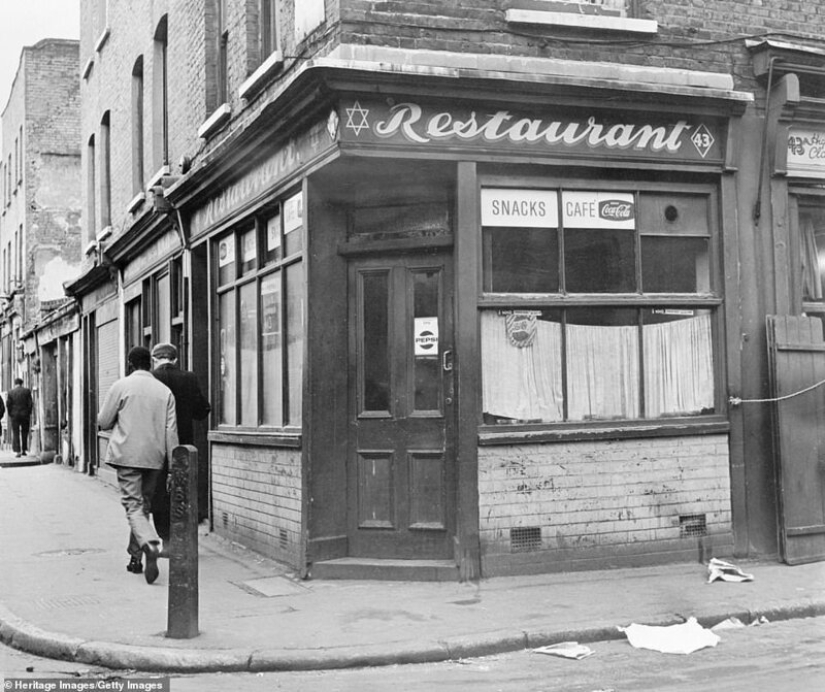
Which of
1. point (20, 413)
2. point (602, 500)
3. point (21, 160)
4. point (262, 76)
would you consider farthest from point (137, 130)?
point (21, 160)

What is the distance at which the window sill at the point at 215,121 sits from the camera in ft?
37.9

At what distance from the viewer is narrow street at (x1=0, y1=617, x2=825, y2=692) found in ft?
18.7

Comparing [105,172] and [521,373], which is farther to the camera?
[105,172]

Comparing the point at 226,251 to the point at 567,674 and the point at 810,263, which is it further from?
the point at 567,674

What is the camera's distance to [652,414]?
9258mm

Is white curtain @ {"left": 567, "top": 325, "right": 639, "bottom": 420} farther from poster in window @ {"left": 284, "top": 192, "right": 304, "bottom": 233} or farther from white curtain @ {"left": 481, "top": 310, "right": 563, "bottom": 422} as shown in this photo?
poster in window @ {"left": 284, "top": 192, "right": 304, "bottom": 233}

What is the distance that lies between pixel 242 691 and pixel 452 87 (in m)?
5.00

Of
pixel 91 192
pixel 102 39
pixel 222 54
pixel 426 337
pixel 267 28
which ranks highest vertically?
pixel 102 39

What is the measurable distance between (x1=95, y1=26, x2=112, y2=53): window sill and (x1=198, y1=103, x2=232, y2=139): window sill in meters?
7.59

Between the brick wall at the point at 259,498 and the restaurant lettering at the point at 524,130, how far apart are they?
2991 mm

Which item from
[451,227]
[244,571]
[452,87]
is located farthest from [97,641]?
[452,87]

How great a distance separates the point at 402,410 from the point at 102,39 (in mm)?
13367

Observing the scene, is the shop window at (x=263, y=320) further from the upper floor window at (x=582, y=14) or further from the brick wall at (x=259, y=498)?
the upper floor window at (x=582, y=14)

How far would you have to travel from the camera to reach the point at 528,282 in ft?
29.2
